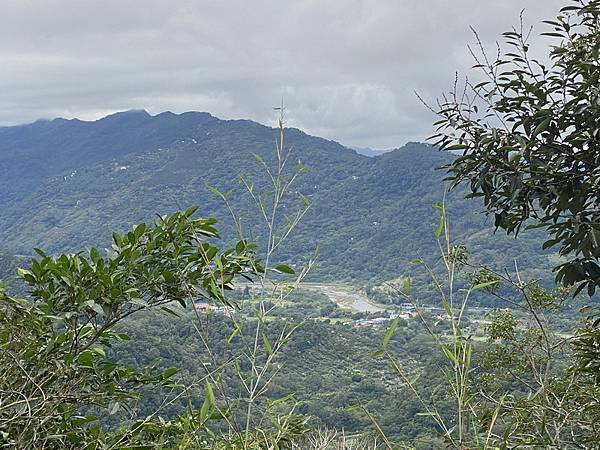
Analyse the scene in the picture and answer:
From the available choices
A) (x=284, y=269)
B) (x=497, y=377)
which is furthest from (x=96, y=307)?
(x=497, y=377)

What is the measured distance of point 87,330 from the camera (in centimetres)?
177

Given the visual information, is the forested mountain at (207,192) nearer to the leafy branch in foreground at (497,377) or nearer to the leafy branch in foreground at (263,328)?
the leafy branch in foreground at (497,377)

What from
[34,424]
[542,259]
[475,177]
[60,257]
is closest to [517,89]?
[475,177]

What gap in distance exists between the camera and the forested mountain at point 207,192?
43.8 meters

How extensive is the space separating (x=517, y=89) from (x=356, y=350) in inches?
897

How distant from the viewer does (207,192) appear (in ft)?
121

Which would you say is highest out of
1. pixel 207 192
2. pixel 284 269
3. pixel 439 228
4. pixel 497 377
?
pixel 439 228

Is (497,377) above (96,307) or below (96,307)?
below

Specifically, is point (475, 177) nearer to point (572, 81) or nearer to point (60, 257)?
point (572, 81)

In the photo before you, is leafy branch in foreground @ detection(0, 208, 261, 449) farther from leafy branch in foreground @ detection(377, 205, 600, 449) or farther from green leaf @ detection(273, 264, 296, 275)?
leafy branch in foreground @ detection(377, 205, 600, 449)

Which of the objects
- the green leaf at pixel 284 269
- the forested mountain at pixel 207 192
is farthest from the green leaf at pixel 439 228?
the forested mountain at pixel 207 192

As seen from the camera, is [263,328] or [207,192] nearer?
[263,328]

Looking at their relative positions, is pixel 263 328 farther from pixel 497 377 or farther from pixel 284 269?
pixel 497 377

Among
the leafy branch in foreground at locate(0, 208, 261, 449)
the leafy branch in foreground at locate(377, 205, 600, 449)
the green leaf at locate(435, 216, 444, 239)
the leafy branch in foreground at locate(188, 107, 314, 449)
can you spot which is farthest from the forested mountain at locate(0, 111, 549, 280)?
the green leaf at locate(435, 216, 444, 239)
